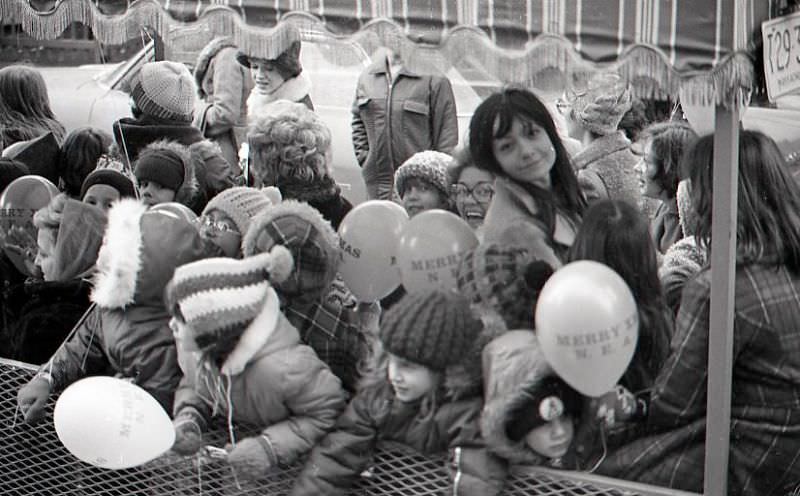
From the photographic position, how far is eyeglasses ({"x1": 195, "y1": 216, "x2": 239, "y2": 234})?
11.7ft

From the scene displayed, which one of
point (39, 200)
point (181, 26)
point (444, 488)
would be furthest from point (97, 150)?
point (444, 488)

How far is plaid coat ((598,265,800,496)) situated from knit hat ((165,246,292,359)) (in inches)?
41.3

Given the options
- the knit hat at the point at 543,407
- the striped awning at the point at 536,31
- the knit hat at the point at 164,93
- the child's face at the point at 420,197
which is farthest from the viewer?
the knit hat at the point at 164,93

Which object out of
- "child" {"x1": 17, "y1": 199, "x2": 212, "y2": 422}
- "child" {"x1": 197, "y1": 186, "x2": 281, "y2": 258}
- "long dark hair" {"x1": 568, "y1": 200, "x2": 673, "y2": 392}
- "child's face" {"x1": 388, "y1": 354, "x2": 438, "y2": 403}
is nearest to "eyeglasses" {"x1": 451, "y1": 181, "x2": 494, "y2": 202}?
"long dark hair" {"x1": 568, "y1": 200, "x2": 673, "y2": 392}

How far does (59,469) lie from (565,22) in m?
2.24

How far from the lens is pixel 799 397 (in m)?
3.08

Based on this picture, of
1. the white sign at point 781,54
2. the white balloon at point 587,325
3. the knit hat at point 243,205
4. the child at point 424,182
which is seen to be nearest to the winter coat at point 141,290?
the knit hat at point 243,205

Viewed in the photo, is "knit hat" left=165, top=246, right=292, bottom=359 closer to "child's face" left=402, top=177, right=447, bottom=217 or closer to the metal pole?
"child's face" left=402, top=177, right=447, bottom=217

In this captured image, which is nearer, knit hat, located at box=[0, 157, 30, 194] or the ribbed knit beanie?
the ribbed knit beanie

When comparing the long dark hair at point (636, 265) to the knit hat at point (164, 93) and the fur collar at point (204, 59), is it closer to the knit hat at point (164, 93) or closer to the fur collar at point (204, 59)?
the fur collar at point (204, 59)

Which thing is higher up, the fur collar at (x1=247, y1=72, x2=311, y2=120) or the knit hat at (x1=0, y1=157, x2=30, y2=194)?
the fur collar at (x1=247, y1=72, x2=311, y2=120)

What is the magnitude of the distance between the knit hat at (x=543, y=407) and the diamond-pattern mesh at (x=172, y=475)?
159 mm

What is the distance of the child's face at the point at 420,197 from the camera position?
3.38 meters

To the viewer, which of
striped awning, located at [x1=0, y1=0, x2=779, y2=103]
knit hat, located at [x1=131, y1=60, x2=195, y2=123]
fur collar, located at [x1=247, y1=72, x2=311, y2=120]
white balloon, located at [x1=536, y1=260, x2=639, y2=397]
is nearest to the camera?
striped awning, located at [x1=0, y1=0, x2=779, y2=103]
